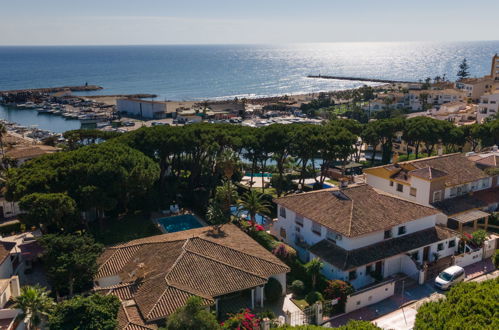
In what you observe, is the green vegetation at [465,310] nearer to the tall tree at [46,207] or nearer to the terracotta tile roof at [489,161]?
the tall tree at [46,207]

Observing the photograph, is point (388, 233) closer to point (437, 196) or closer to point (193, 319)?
point (437, 196)

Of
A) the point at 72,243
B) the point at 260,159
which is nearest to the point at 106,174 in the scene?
the point at 72,243

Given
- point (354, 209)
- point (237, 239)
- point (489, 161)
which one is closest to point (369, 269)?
point (354, 209)

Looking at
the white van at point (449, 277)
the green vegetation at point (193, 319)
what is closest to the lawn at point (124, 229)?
the green vegetation at point (193, 319)

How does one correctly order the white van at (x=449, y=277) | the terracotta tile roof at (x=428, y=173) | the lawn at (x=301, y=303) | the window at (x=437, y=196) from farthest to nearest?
the window at (x=437, y=196), the terracotta tile roof at (x=428, y=173), the white van at (x=449, y=277), the lawn at (x=301, y=303)

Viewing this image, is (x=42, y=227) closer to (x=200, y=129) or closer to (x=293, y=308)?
(x=200, y=129)

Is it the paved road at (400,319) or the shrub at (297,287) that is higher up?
the shrub at (297,287)

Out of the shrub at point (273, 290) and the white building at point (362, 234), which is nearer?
the shrub at point (273, 290)
